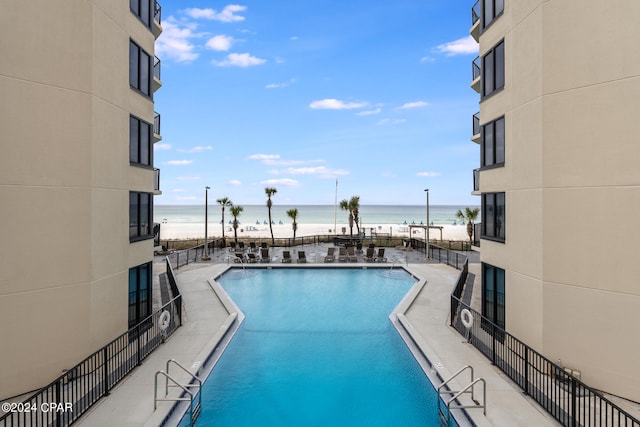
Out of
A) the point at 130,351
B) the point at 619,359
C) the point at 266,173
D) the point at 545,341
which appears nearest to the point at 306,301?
the point at 130,351

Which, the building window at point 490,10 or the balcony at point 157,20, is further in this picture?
the balcony at point 157,20

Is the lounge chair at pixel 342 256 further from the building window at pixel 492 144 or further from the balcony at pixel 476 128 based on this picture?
the building window at pixel 492 144

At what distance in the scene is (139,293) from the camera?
11.8 m

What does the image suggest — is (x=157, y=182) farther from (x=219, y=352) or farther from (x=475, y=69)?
(x=475, y=69)

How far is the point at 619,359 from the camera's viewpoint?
779 cm

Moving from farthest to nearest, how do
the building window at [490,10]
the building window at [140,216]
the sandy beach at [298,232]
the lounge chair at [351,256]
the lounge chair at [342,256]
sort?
the sandy beach at [298,232], the lounge chair at [342,256], the lounge chair at [351,256], the building window at [140,216], the building window at [490,10]

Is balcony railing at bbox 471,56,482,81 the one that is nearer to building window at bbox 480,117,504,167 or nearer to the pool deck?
building window at bbox 480,117,504,167

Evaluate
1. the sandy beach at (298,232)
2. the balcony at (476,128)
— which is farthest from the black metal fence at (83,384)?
the sandy beach at (298,232)

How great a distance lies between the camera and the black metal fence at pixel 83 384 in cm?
632

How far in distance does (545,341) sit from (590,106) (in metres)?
5.93

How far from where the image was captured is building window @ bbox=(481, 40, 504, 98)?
11109mm

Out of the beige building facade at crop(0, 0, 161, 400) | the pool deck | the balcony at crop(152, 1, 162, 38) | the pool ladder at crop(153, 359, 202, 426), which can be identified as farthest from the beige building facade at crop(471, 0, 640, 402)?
the balcony at crop(152, 1, 162, 38)

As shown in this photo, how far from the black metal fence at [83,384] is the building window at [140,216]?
2753 mm

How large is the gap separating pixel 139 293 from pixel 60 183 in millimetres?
4790
